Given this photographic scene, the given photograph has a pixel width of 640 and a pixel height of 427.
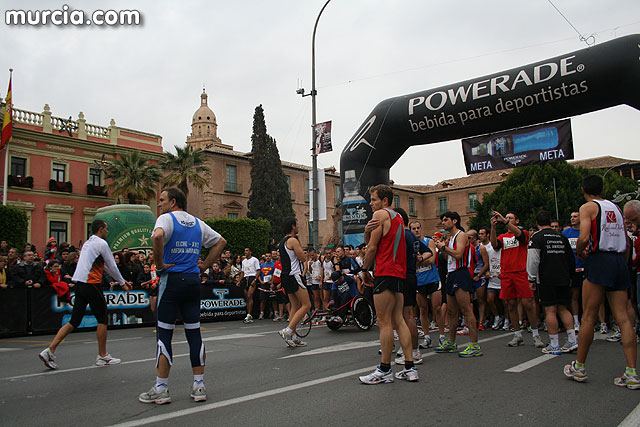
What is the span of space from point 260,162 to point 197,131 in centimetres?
8636

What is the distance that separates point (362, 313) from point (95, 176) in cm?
3381

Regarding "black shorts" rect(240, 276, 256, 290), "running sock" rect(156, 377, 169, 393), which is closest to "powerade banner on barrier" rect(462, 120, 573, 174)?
"black shorts" rect(240, 276, 256, 290)

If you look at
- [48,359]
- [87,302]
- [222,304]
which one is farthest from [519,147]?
[48,359]

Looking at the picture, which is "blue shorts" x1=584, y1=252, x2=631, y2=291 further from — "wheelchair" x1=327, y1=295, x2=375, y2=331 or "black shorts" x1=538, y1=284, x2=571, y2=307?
"wheelchair" x1=327, y1=295, x2=375, y2=331

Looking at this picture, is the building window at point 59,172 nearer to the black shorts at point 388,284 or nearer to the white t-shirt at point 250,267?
the white t-shirt at point 250,267

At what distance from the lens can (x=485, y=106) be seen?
13.4 metres

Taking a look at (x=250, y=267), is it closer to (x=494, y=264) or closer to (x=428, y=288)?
(x=494, y=264)

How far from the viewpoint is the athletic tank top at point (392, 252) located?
Answer: 5523 millimetres

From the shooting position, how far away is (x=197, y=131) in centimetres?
12419

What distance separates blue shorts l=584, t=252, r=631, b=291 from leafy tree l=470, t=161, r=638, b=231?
3868cm

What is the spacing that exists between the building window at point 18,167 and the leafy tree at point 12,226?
8.45 meters

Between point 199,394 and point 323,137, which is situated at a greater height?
point 323,137

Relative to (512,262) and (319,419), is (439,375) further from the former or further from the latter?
(512,262)

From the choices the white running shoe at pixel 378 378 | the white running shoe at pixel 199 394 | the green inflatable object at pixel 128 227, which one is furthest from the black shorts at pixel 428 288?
the green inflatable object at pixel 128 227
